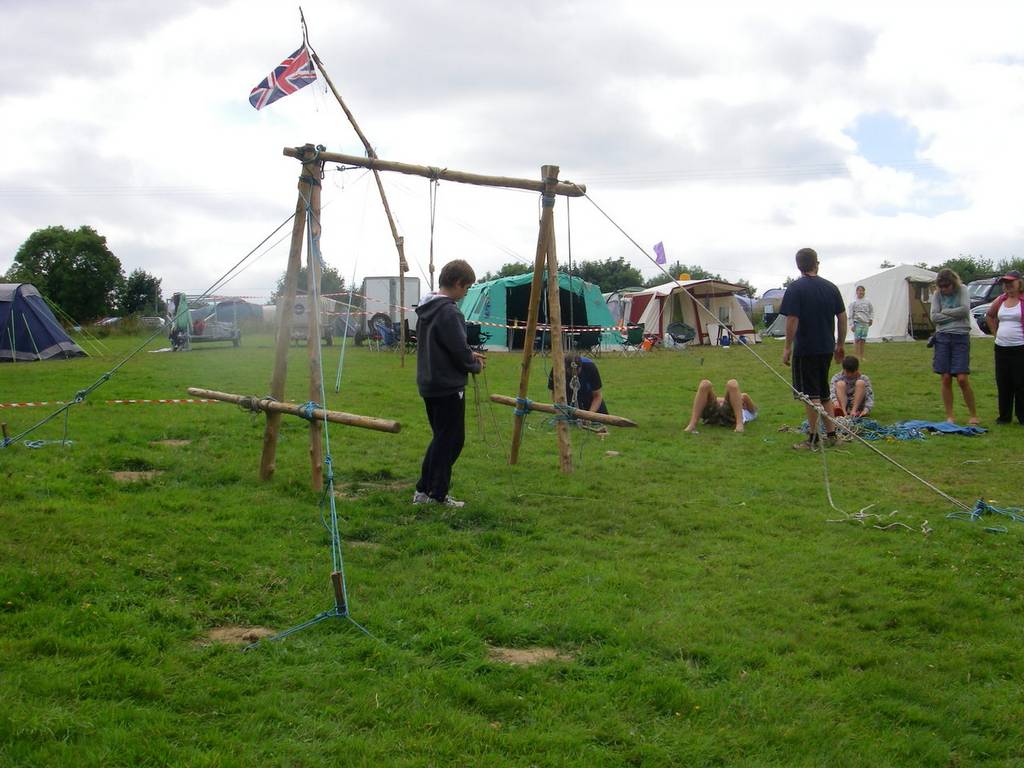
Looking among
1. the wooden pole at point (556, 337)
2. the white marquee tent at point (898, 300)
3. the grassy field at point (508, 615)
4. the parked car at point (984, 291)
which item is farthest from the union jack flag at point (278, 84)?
the parked car at point (984, 291)

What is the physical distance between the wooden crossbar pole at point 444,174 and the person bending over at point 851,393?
450 cm

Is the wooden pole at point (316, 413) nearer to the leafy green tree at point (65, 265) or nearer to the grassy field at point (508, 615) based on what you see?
the grassy field at point (508, 615)

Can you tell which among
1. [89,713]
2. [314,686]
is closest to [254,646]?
[314,686]

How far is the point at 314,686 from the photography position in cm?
350

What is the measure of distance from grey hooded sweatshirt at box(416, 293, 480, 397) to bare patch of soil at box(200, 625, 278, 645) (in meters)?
2.46

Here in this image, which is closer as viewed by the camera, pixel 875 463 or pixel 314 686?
pixel 314 686

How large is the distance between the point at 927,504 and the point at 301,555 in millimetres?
4400

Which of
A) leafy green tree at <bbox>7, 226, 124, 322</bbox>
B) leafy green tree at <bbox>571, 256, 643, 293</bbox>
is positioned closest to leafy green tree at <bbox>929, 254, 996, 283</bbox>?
leafy green tree at <bbox>571, 256, 643, 293</bbox>

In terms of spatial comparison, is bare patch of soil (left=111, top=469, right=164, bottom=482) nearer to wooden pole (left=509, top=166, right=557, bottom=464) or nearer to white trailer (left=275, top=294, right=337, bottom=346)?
wooden pole (left=509, top=166, right=557, bottom=464)

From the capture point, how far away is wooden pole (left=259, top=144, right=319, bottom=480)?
661cm

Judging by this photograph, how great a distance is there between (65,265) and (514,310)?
35.0 m

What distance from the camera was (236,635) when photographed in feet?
13.1

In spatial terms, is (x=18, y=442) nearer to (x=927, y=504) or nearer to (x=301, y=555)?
(x=301, y=555)

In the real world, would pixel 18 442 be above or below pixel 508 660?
above
